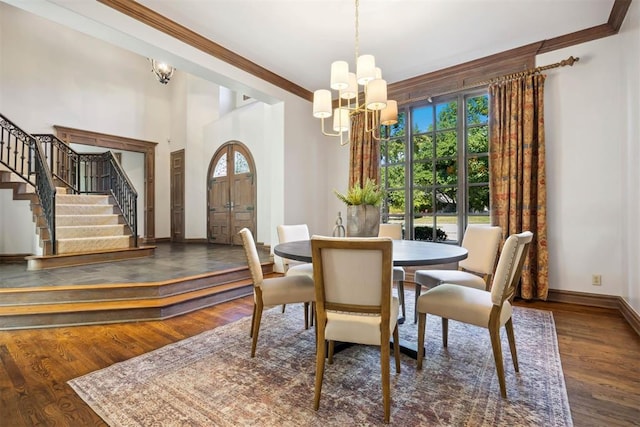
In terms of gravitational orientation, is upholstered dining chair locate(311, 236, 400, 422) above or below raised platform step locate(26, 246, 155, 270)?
above

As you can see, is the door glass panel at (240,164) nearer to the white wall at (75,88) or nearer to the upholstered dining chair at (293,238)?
the white wall at (75,88)

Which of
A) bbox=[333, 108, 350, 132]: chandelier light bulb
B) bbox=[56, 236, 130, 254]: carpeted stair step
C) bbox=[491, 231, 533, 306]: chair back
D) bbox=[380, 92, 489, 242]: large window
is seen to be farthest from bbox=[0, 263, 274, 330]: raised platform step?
bbox=[380, 92, 489, 242]: large window

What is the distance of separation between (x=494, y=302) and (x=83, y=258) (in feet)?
17.8

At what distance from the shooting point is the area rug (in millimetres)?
1560

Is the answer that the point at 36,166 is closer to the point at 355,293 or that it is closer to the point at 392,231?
the point at 392,231

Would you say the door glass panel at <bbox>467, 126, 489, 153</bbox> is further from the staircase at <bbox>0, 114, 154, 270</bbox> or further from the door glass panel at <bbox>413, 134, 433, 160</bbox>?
the staircase at <bbox>0, 114, 154, 270</bbox>

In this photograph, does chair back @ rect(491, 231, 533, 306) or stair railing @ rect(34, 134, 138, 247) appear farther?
stair railing @ rect(34, 134, 138, 247)

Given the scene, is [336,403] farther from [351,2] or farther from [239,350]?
[351,2]

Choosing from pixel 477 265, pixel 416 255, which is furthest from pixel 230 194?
pixel 416 255

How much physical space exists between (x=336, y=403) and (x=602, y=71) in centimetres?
418

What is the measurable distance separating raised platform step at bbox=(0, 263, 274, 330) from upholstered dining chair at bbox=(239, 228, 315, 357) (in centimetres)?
134

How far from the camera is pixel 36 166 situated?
16.6 feet

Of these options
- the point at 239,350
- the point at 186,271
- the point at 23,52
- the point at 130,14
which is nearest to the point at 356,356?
the point at 239,350

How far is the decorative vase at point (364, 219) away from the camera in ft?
8.15
